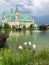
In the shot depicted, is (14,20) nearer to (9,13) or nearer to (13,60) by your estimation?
(9,13)

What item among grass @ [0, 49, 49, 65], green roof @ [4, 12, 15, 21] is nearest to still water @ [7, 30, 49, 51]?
grass @ [0, 49, 49, 65]

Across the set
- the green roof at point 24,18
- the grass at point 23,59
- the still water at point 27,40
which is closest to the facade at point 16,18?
the green roof at point 24,18

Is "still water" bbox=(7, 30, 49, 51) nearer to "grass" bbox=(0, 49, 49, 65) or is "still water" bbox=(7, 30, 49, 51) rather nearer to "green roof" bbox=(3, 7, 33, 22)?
"grass" bbox=(0, 49, 49, 65)

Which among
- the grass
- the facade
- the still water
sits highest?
the grass

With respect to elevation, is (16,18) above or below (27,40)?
below

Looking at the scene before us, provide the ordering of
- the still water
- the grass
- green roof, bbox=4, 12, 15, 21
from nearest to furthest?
the grass < the still water < green roof, bbox=4, 12, 15, 21

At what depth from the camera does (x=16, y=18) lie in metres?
83.4

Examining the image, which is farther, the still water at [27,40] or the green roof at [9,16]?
the green roof at [9,16]

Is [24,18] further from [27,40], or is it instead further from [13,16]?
[27,40]

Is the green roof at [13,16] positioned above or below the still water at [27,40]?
below

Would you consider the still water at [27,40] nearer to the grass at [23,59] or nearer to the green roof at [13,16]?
→ the grass at [23,59]

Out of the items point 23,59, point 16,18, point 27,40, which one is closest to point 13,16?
point 16,18

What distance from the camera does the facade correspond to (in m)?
82.2

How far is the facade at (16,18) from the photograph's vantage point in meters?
82.2
